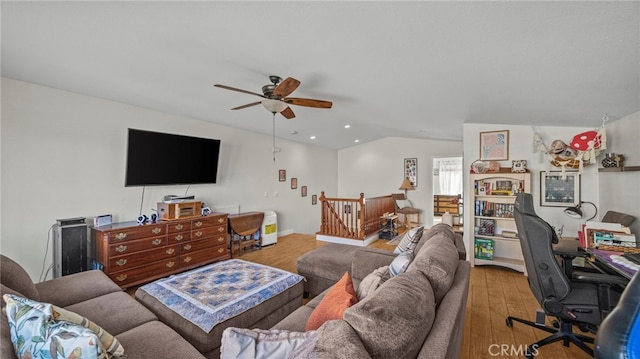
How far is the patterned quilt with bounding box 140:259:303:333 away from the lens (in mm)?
1753

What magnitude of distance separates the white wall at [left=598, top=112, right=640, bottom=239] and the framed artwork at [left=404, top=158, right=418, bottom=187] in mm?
3939

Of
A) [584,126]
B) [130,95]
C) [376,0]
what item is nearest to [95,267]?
[130,95]

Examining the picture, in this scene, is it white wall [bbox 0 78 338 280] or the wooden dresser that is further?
the wooden dresser

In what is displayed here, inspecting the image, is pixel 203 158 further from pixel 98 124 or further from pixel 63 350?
pixel 63 350

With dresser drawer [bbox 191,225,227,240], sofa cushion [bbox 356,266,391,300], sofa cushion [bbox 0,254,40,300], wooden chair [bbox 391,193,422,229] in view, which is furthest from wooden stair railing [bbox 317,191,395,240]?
sofa cushion [bbox 0,254,40,300]

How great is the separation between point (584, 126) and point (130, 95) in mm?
5850

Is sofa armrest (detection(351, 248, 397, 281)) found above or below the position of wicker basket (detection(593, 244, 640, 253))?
below

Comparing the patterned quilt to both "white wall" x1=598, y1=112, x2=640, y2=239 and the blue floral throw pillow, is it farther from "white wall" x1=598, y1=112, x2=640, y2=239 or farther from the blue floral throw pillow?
"white wall" x1=598, y1=112, x2=640, y2=239

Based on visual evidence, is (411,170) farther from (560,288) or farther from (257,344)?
(257,344)

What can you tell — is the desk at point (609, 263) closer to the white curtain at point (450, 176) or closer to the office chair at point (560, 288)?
the office chair at point (560, 288)

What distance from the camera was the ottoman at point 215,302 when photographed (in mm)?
1677

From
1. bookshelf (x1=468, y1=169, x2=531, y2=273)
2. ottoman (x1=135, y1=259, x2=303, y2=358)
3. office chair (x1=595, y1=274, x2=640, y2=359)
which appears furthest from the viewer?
bookshelf (x1=468, y1=169, x2=531, y2=273)

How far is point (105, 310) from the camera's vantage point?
5.68 feet

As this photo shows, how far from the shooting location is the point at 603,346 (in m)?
0.71
